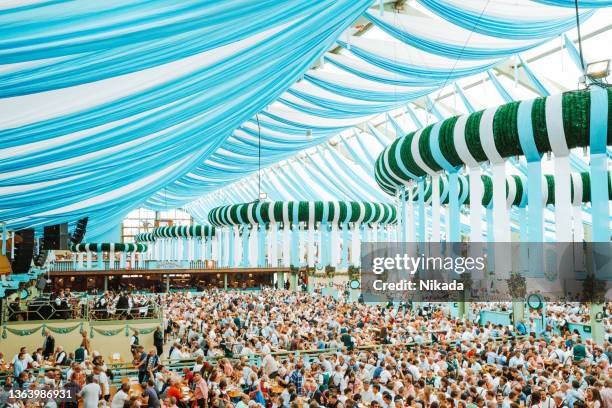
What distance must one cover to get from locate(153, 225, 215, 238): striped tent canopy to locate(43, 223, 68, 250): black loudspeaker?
370 inches

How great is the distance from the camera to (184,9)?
103 inches

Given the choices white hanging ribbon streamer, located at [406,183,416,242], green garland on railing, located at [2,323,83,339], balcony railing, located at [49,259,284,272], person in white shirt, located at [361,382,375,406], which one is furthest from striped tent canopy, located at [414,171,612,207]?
balcony railing, located at [49,259,284,272]

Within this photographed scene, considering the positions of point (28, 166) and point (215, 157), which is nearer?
point (28, 166)

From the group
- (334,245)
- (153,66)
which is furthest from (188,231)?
(153,66)

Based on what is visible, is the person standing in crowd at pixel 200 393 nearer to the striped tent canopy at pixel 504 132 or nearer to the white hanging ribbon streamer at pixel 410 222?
the striped tent canopy at pixel 504 132

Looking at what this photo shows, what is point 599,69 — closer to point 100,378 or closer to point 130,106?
point 130,106

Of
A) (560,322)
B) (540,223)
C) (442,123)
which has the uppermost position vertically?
(442,123)

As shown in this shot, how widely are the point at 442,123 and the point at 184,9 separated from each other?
454 cm

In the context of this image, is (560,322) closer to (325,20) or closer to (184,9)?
(325,20)

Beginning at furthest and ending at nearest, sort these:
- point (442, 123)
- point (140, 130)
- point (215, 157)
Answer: point (215, 157) → point (442, 123) → point (140, 130)

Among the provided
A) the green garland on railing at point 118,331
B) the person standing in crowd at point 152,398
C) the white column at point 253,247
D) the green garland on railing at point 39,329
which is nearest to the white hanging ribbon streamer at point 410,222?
the person standing in crowd at point 152,398

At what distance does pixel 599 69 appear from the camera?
4715 millimetres

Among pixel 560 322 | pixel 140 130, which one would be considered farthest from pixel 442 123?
pixel 560 322

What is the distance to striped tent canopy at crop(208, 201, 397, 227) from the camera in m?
12.4
